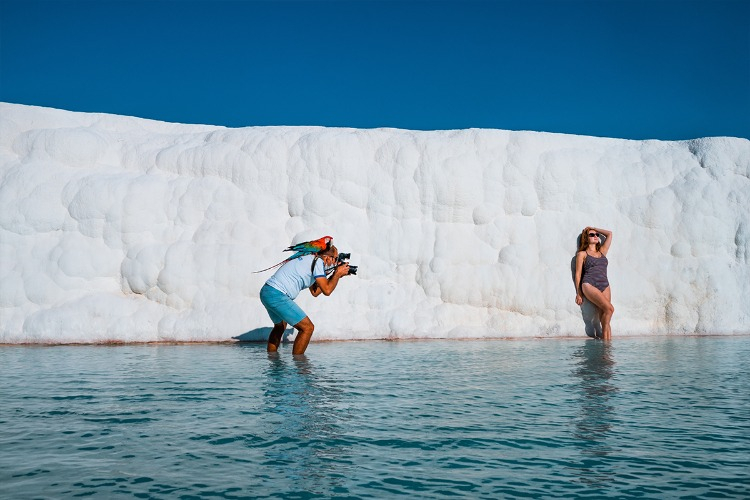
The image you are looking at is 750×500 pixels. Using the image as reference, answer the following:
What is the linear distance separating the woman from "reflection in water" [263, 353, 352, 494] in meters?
6.46

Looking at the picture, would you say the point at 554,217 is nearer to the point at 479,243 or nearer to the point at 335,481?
the point at 479,243

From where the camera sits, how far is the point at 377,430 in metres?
4.44

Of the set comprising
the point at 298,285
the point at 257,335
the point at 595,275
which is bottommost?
the point at 257,335

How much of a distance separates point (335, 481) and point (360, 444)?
659mm

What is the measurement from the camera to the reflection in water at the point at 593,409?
3.76m

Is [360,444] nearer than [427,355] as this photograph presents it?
Yes

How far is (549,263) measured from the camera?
1232cm

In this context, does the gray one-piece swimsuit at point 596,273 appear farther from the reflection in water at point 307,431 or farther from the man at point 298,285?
the reflection in water at point 307,431

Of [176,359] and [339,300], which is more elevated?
[339,300]

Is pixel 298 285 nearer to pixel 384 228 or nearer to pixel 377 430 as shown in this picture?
pixel 384 228

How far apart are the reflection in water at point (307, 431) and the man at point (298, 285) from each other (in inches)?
80.2

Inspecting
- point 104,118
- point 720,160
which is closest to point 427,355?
point 720,160

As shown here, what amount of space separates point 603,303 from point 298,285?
546 centimetres

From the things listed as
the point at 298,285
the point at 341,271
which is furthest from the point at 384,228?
the point at 298,285
